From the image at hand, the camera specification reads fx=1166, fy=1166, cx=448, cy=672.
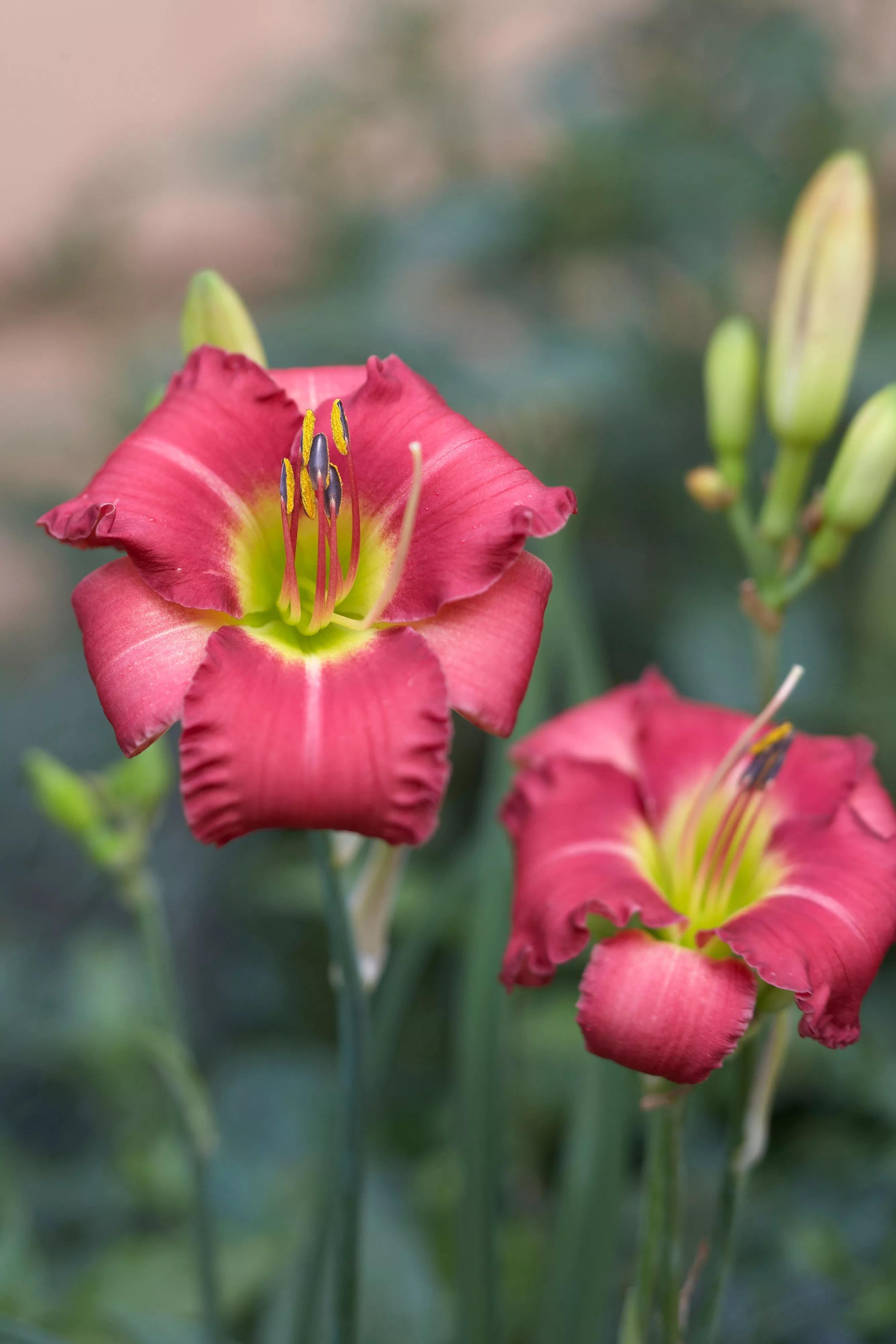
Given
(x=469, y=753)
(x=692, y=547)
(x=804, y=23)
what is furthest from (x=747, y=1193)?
(x=804, y=23)

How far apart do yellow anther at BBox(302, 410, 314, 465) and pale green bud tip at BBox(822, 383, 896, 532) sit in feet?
0.77

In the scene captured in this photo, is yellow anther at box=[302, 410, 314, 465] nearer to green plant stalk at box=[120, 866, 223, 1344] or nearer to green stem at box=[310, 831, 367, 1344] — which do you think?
green stem at box=[310, 831, 367, 1344]

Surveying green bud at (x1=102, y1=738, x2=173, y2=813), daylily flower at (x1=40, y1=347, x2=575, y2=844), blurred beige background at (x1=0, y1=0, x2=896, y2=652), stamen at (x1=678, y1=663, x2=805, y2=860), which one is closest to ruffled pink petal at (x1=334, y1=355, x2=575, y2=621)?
daylily flower at (x1=40, y1=347, x2=575, y2=844)

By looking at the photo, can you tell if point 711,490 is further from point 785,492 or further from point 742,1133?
point 742,1133

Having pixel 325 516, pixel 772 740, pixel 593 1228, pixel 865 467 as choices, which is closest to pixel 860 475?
pixel 865 467

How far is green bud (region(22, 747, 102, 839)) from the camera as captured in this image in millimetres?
569

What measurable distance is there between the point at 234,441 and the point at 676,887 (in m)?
0.24

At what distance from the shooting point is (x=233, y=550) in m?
0.41

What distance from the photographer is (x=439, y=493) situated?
40 centimetres

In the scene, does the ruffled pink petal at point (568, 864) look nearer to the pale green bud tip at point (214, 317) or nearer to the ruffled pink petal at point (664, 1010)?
the ruffled pink petal at point (664, 1010)

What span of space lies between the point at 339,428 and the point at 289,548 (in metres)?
0.04

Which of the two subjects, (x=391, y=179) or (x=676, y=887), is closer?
(x=676, y=887)

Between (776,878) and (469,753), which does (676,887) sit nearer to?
(776,878)

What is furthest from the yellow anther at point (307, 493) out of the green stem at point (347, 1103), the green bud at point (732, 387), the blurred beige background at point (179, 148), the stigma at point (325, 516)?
the blurred beige background at point (179, 148)
